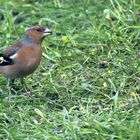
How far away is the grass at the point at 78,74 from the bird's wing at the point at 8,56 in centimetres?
30

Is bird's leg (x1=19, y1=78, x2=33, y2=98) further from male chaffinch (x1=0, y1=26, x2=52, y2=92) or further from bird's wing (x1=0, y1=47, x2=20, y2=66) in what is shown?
bird's wing (x1=0, y1=47, x2=20, y2=66)

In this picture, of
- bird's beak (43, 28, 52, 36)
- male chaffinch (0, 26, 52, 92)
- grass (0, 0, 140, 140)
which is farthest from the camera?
bird's beak (43, 28, 52, 36)

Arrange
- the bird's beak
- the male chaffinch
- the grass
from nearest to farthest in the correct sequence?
the grass → the male chaffinch → the bird's beak

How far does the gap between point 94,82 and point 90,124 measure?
1.34 m

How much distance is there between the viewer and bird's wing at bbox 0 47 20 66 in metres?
7.08

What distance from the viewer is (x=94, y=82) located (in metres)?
7.25

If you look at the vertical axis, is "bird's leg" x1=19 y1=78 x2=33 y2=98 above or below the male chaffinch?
below

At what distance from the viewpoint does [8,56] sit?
7109mm

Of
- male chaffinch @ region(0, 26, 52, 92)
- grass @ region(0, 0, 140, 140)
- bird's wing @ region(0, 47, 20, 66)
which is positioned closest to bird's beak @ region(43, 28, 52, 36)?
male chaffinch @ region(0, 26, 52, 92)

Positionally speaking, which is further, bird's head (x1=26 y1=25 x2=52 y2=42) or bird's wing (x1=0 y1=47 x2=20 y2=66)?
bird's head (x1=26 y1=25 x2=52 y2=42)

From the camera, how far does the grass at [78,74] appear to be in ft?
19.9

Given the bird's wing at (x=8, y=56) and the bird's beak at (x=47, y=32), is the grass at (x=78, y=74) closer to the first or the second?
the bird's wing at (x=8, y=56)

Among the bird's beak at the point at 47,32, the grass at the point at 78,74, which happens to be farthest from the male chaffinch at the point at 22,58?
the grass at the point at 78,74

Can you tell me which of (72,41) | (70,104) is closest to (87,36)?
(72,41)
